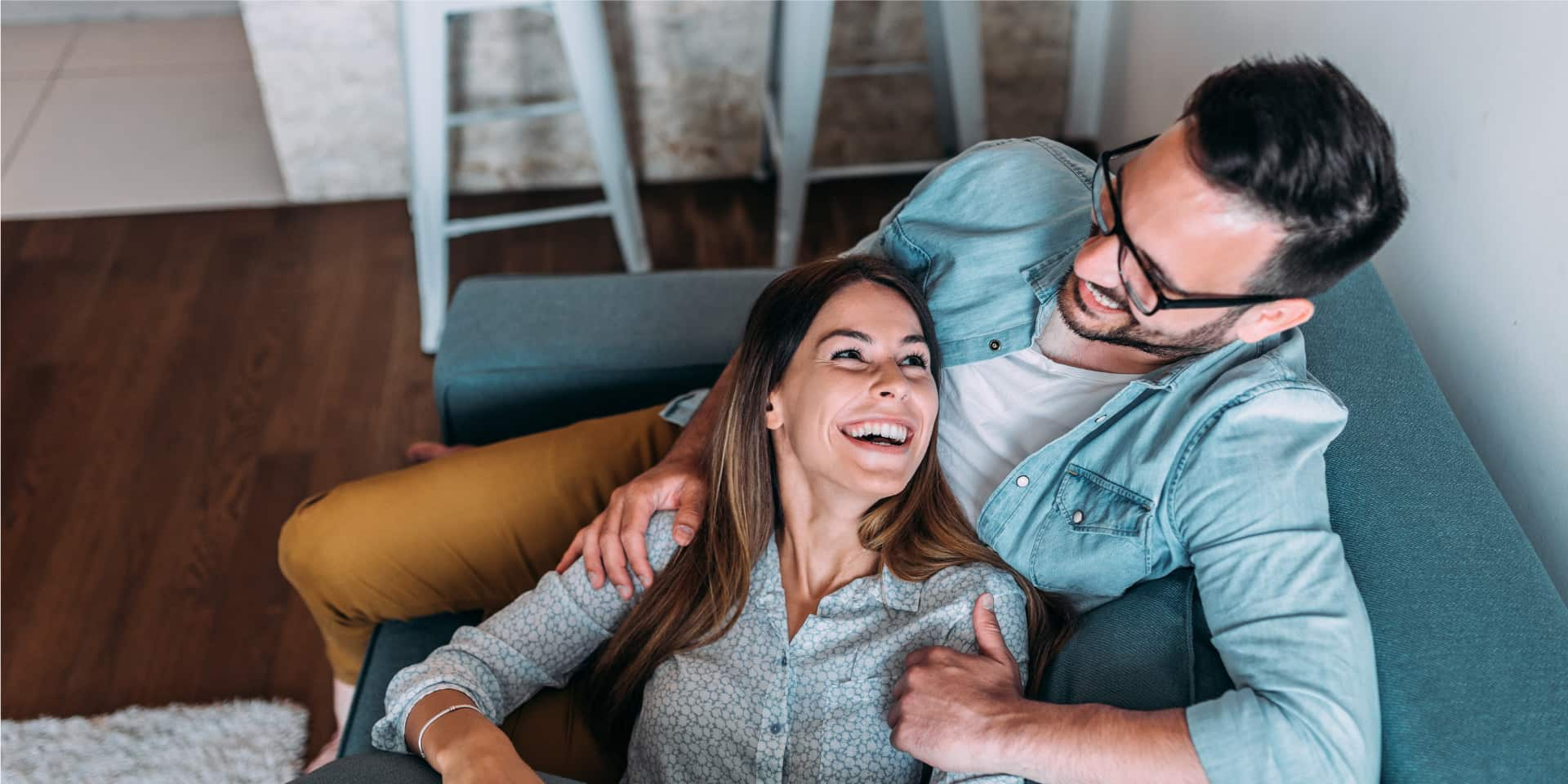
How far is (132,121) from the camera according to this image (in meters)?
3.52

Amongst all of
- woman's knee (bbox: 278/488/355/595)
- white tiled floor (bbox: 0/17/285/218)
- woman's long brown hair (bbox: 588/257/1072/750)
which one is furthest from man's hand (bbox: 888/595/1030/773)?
white tiled floor (bbox: 0/17/285/218)

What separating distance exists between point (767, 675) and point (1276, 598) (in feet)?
1.93

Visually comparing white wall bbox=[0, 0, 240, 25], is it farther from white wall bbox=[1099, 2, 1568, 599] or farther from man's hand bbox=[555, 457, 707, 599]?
white wall bbox=[1099, 2, 1568, 599]

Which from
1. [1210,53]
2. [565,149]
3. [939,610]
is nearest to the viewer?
[939,610]

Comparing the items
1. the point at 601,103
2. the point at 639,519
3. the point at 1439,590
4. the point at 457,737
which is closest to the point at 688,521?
the point at 639,519

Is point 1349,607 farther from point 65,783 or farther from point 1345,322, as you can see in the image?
point 65,783

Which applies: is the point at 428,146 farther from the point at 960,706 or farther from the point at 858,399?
the point at 960,706

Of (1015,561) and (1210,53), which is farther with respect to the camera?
(1210,53)

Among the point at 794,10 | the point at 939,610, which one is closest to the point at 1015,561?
the point at 939,610

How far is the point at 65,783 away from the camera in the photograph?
2.01m

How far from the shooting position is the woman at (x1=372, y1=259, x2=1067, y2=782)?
146 cm

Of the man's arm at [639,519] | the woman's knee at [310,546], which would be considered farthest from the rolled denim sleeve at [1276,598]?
the woman's knee at [310,546]

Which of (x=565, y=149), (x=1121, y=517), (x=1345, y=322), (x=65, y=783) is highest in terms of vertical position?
(x=1345, y=322)

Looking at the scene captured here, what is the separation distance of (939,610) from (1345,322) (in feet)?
2.08
